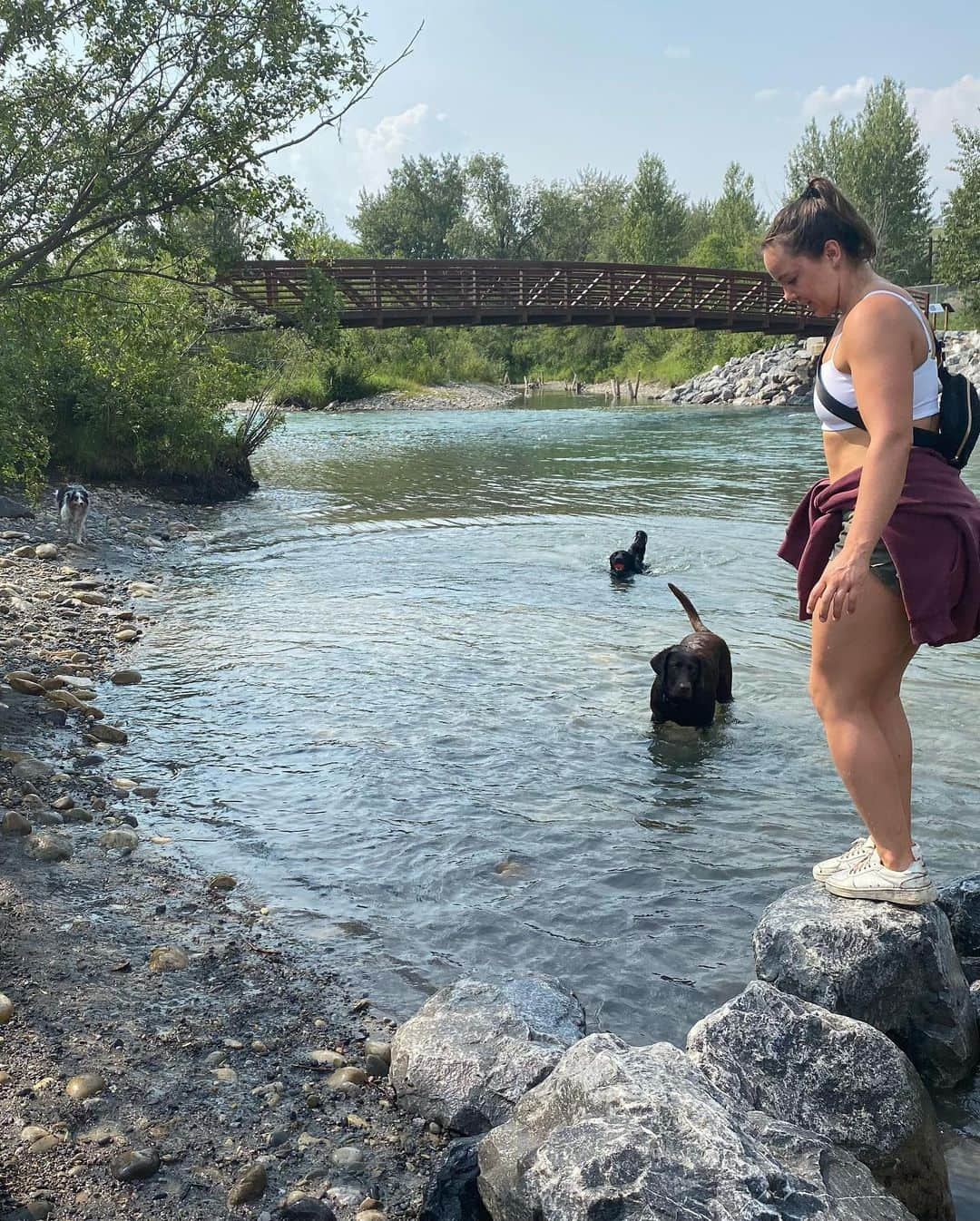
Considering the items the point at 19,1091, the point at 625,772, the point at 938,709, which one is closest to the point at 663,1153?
the point at 19,1091

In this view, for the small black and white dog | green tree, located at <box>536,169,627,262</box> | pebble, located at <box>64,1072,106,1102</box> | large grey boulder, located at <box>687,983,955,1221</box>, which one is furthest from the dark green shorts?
green tree, located at <box>536,169,627,262</box>

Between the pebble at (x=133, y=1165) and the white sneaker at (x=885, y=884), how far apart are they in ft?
7.40

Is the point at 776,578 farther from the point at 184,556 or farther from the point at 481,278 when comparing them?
the point at 481,278

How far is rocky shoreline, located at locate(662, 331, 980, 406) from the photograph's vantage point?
48094 millimetres

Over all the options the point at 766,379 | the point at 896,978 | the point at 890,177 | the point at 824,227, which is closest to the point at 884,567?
the point at 824,227

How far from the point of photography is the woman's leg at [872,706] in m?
3.28

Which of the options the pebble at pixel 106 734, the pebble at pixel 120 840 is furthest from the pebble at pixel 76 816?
the pebble at pixel 106 734

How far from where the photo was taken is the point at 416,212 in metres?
86.3

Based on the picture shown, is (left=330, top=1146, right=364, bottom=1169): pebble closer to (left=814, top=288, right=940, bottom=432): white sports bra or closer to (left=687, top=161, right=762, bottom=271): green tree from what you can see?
(left=814, top=288, right=940, bottom=432): white sports bra

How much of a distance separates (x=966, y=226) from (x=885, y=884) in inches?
2036

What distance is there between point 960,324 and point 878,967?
54.5 meters

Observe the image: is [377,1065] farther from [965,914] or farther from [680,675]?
[680,675]

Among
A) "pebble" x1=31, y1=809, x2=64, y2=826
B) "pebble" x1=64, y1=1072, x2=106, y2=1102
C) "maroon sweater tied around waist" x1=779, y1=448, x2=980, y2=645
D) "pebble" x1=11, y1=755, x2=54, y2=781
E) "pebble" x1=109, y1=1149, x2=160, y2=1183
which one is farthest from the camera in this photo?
"pebble" x1=11, y1=755, x2=54, y2=781

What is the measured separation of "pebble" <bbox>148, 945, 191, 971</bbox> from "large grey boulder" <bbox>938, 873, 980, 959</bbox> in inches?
109
